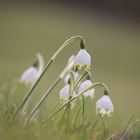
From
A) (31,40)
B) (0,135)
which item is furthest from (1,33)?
(0,135)

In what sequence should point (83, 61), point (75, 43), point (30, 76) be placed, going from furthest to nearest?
point (75, 43) < point (30, 76) < point (83, 61)

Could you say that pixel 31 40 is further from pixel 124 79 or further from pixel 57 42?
pixel 124 79

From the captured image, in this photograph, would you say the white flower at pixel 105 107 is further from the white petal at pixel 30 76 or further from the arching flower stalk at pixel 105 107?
the white petal at pixel 30 76

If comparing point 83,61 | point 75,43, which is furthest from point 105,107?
point 75,43

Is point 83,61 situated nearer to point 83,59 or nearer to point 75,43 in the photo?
point 83,59

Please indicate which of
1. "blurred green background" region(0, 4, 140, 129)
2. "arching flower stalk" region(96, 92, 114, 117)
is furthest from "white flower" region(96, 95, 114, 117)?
"blurred green background" region(0, 4, 140, 129)

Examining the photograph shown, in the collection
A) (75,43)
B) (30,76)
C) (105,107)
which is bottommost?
(105,107)

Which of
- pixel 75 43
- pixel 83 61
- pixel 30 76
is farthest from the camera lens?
pixel 75 43

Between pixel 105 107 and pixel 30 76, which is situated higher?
pixel 30 76

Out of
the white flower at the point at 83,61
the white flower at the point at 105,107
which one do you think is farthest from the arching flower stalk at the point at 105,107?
the white flower at the point at 83,61

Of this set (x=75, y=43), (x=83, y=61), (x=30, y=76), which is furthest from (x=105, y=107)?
(x=75, y=43)

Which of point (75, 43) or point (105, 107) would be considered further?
point (75, 43)
